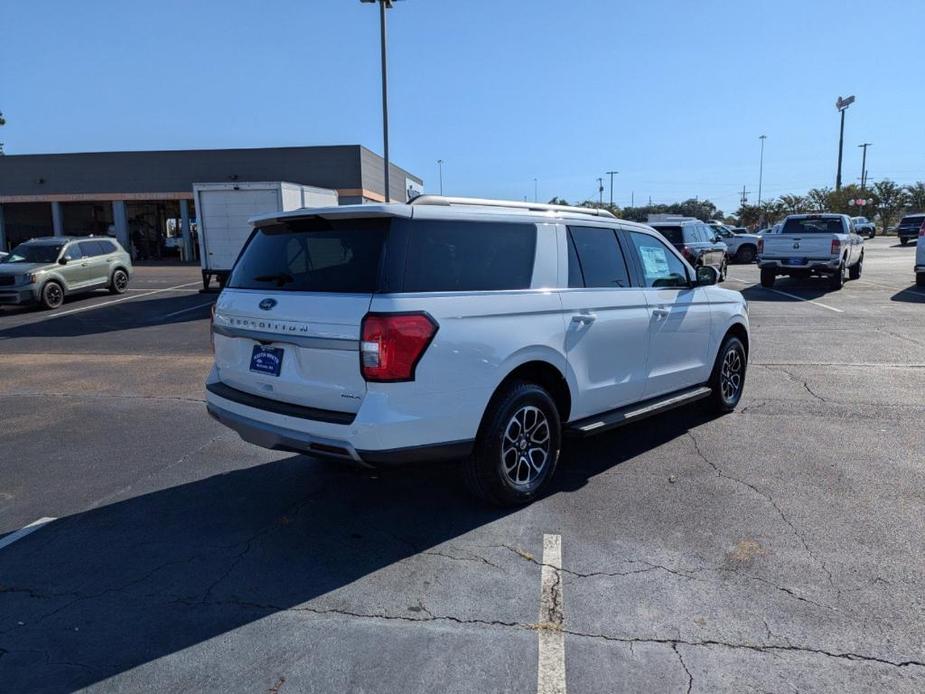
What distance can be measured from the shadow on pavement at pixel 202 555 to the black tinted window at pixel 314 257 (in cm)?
114

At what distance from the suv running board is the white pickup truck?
14.4 m

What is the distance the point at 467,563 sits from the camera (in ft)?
12.3

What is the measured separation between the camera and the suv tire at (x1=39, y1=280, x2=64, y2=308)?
16.5 meters

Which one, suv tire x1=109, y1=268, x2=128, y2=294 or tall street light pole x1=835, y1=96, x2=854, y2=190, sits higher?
tall street light pole x1=835, y1=96, x2=854, y2=190

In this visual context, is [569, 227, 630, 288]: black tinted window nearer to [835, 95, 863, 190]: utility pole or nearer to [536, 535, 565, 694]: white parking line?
[536, 535, 565, 694]: white parking line


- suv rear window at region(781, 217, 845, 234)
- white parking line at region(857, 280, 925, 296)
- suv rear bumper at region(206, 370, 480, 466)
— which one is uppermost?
suv rear window at region(781, 217, 845, 234)

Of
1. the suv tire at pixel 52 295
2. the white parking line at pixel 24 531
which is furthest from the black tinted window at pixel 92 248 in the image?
the white parking line at pixel 24 531

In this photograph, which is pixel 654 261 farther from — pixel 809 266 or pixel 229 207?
pixel 809 266

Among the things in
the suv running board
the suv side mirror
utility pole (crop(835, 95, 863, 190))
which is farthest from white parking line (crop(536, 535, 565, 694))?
utility pole (crop(835, 95, 863, 190))

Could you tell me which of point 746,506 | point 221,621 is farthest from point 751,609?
point 221,621

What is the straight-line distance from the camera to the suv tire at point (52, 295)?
54.1 feet

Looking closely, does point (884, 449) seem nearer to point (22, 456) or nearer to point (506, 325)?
point (506, 325)

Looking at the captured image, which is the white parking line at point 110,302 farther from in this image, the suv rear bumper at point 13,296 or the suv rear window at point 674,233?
the suv rear window at point 674,233

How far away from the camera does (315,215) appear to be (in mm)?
4105
